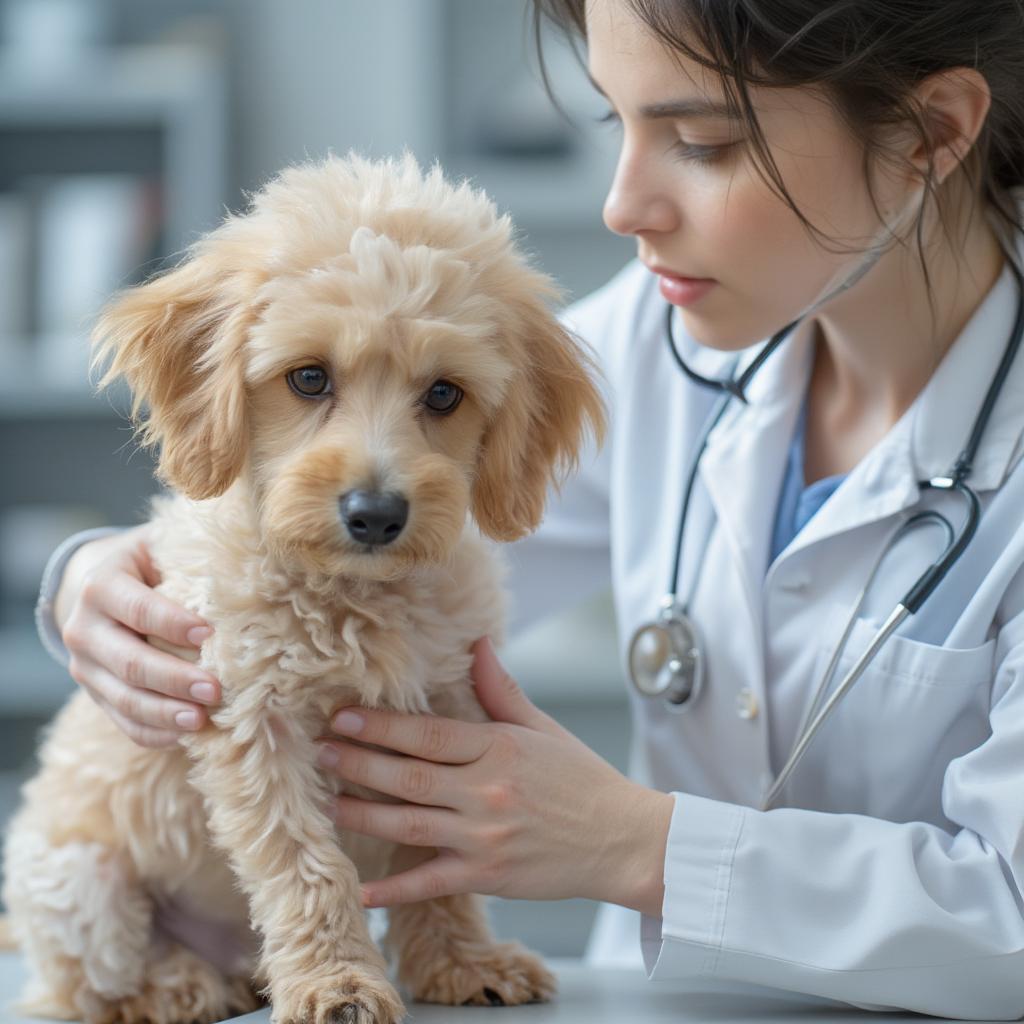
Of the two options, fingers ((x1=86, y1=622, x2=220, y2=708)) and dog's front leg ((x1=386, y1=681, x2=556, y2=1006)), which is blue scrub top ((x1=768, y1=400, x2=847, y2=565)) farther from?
fingers ((x1=86, y1=622, x2=220, y2=708))

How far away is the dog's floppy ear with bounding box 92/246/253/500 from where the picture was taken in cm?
127

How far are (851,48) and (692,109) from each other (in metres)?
0.17

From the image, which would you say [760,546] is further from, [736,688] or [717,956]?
[717,956]

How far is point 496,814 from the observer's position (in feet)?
4.14

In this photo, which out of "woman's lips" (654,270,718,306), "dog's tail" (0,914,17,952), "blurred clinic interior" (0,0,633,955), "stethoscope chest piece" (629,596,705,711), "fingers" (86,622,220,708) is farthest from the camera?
"blurred clinic interior" (0,0,633,955)

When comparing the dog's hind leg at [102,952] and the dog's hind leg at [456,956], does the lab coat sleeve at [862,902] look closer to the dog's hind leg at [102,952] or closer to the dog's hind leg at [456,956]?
the dog's hind leg at [456,956]

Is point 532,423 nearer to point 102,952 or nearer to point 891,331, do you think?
point 891,331

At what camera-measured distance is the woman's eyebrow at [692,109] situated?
1.32 m

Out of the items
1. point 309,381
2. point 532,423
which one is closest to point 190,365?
point 309,381

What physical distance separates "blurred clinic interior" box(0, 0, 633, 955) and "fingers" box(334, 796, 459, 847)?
2056mm

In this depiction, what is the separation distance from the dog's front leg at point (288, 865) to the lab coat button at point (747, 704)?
1.71 feet

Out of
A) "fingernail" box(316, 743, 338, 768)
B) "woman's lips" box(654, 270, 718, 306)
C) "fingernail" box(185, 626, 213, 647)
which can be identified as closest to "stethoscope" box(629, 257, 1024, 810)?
"woman's lips" box(654, 270, 718, 306)

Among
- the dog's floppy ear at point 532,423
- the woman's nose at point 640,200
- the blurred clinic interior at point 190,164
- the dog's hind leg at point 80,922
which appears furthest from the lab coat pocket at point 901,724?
the blurred clinic interior at point 190,164

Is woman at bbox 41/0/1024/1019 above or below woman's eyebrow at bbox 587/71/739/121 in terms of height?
below
